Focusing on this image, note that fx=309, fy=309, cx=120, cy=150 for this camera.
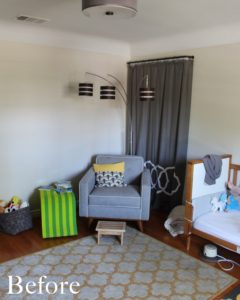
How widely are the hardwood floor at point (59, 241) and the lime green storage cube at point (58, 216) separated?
0.07m

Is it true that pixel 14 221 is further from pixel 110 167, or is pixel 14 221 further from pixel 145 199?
pixel 145 199

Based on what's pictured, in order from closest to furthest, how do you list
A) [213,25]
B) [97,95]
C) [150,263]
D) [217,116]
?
[150,263], [213,25], [217,116], [97,95]

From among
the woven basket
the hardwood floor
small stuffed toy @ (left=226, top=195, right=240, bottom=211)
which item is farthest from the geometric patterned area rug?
small stuffed toy @ (left=226, top=195, right=240, bottom=211)

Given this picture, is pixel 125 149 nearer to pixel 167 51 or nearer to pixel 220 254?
pixel 167 51

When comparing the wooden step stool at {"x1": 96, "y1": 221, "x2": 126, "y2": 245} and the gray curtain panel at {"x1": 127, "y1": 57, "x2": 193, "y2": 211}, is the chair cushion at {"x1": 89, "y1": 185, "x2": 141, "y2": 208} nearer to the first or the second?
the wooden step stool at {"x1": 96, "y1": 221, "x2": 126, "y2": 245}

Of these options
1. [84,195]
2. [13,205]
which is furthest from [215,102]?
[13,205]

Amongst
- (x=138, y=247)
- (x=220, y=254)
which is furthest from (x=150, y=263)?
(x=220, y=254)

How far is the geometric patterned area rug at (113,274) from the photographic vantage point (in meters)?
2.41

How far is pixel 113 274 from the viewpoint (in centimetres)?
266

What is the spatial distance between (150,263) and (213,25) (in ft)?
8.36

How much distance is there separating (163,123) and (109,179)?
3.35ft

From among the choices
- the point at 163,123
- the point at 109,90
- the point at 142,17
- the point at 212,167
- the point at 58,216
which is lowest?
the point at 58,216

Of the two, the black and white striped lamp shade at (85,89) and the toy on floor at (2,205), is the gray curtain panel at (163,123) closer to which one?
the black and white striped lamp shade at (85,89)

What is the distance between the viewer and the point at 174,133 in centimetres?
394
